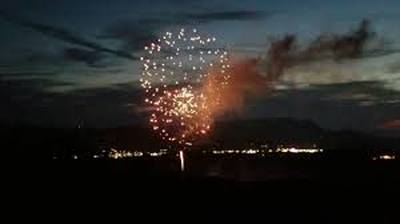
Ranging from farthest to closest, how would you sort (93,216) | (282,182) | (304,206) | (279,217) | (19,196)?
(282,182), (19,196), (304,206), (93,216), (279,217)

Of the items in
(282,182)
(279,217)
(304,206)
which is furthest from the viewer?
(282,182)

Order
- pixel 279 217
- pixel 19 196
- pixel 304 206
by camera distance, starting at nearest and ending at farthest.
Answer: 1. pixel 279 217
2. pixel 304 206
3. pixel 19 196

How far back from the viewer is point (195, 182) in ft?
189

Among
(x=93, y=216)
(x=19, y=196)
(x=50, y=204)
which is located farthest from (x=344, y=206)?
(x=19, y=196)

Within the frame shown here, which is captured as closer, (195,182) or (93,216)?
(93,216)

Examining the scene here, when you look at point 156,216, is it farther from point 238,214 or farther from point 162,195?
point 162,195

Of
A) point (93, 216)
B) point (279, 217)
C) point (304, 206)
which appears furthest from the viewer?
point (304, 206)

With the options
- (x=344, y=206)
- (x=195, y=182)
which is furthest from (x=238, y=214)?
(x=195, y=182)

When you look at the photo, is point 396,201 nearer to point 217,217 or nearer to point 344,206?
point 344,206

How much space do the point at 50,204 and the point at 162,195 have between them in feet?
25.5

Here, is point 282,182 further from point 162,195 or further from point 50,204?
point 50,204

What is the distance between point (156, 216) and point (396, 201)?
1446 centimetres

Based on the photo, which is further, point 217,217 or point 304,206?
point 304,206

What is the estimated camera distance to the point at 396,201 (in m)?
41.6
